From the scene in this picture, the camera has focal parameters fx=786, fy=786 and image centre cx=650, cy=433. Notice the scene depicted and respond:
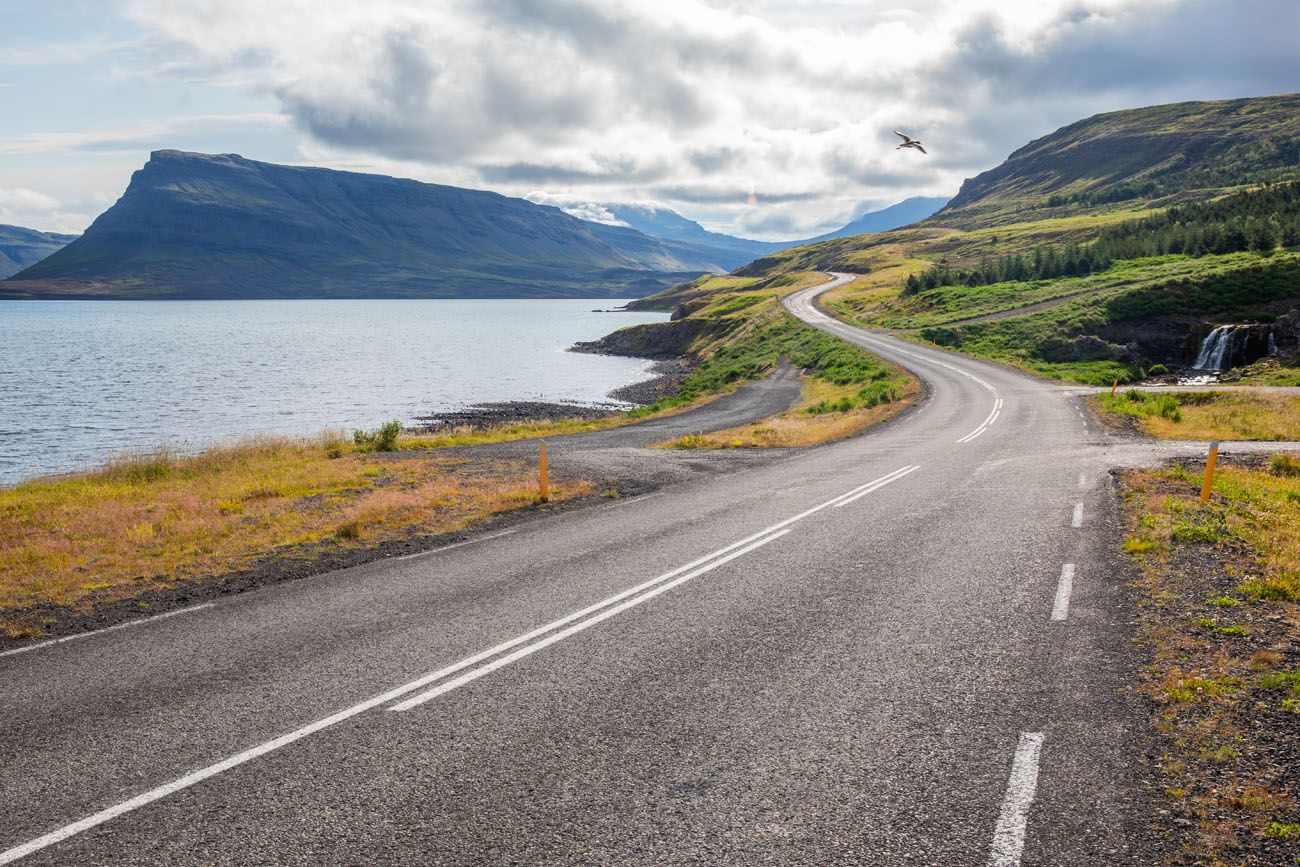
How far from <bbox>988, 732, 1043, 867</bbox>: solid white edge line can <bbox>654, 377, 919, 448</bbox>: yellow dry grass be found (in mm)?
21827

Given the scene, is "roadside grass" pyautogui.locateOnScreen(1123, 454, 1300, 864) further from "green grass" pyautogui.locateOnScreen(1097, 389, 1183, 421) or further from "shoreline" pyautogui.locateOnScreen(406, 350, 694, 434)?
"shoreline" pyautogui.locateOnScreen(406, 350, 694, 434)

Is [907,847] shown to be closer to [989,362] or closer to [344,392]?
[989,362]

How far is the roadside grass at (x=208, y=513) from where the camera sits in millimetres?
11766

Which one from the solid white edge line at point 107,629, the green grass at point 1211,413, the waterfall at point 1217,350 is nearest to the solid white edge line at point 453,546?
the solid white edge line at point 107,629

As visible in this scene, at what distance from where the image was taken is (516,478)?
67.6 feet

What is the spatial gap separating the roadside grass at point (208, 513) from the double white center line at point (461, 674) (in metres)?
5.34

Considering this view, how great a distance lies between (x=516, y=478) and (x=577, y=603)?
36.4ft

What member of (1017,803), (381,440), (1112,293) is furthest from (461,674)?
(1112,293)

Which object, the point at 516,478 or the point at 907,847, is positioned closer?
the point at 907,847

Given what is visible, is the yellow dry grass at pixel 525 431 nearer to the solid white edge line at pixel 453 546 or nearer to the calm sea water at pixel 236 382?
the calm sea water at pixel 236 382

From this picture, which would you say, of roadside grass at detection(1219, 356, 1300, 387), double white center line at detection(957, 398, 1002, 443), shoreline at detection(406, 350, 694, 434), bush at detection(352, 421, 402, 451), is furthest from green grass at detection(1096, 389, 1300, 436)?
shoreline at detection(406, 350, 694, 434)

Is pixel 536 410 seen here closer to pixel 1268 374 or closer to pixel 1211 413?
pixel 1211 413

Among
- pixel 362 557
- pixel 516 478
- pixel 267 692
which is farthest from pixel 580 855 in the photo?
pixel 516 478

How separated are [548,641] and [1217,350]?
6044cm
